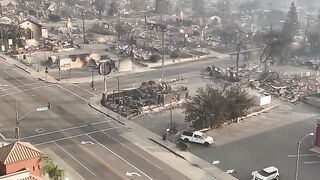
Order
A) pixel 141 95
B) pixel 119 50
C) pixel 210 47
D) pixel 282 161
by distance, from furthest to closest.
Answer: pixel 210 47
pixel 119 50
pixel 141 95
pixel 282 161

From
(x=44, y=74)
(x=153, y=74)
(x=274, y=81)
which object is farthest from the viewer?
(x=153, y=74)

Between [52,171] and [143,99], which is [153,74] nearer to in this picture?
[143,99]

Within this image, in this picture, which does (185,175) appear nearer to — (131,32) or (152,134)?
(152,134)

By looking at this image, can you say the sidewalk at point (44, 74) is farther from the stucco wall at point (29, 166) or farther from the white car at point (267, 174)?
the white car at point (267, 174)

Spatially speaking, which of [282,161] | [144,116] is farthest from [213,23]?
[282,161]

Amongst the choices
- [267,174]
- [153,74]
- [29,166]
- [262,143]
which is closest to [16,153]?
[29,166]

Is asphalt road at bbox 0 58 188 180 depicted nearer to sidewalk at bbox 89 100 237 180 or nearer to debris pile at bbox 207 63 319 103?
sidewalk at bbox 89 100 237 180

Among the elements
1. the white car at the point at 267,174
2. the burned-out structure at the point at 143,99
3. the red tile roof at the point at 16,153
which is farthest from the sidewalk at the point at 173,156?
the red tile roof at the point at 16,153
